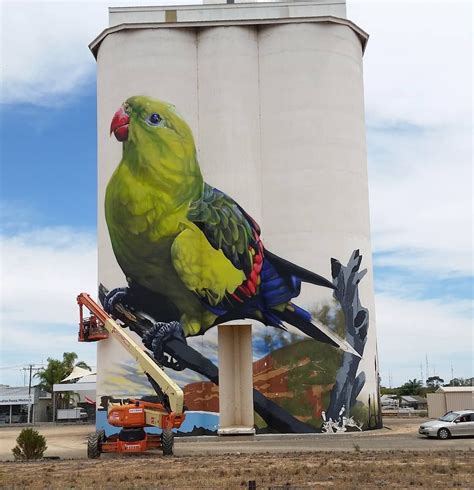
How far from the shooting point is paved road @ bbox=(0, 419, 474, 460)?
103 feet

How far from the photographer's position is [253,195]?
4331 centimetres

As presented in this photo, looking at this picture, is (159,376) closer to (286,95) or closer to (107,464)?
(107,464)

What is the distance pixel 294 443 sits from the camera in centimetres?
3647

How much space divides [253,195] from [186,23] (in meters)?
11.3

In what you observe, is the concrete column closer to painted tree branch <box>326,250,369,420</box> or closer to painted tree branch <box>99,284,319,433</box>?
painted tree branch <box>99,284,319,433</box>

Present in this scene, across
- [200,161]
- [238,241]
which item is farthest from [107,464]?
[200,161]

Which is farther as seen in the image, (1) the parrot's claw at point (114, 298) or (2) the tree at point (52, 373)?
(2) the tree at point (52, 373)

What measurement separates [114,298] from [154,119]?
10713mm

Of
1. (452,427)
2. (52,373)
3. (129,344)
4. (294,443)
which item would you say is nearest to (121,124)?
(129,344)

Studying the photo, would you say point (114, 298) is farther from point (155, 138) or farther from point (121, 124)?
point (121, 124)

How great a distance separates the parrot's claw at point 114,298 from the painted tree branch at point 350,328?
Answer: 1196 cm

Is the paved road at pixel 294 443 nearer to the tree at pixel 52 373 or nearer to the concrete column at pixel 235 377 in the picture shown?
the concrete column at pixel 235 377

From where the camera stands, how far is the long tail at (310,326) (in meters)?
41.7

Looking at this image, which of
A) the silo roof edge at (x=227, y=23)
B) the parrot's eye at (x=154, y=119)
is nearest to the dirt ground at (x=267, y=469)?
the parrot's eye at (x=154, y=119)
